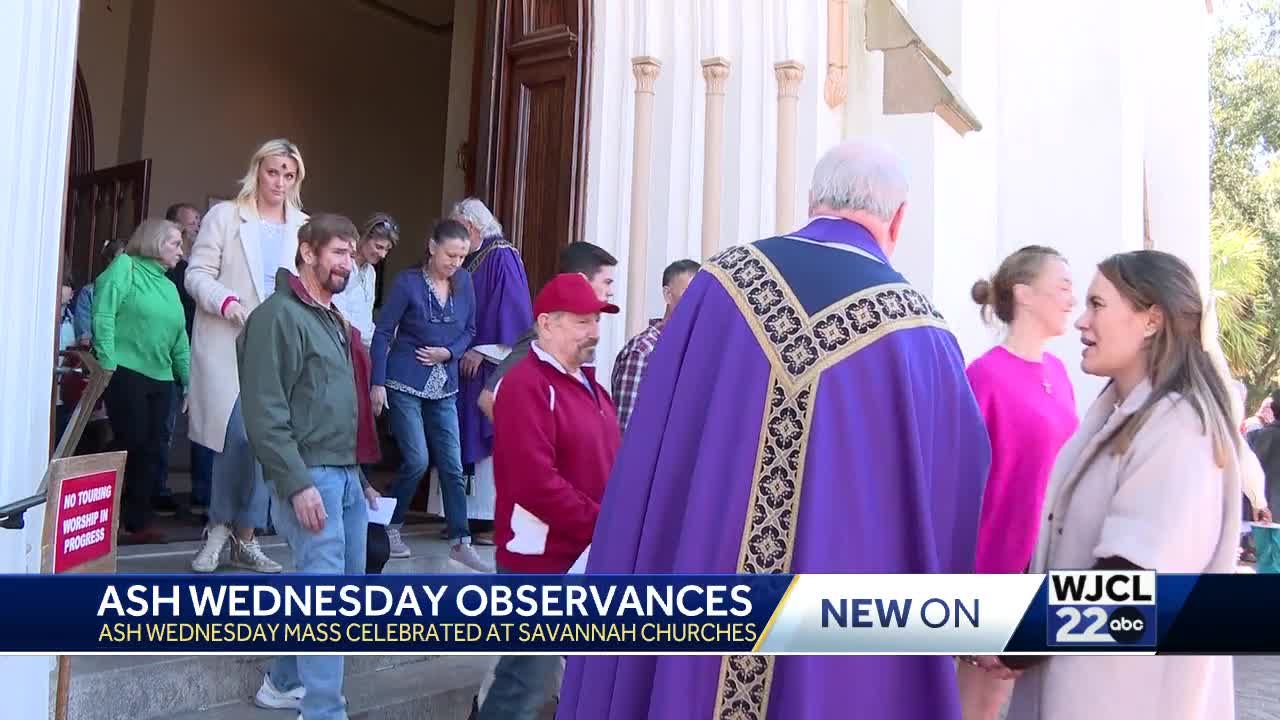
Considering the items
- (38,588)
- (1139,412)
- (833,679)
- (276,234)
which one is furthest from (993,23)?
(38,588)

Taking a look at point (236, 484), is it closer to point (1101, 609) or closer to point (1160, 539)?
point (1101, 609)

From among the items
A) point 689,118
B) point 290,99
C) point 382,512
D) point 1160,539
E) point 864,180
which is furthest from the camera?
point 290,99

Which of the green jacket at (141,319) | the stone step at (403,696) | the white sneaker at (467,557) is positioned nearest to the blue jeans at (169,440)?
the green jacket at (141,319)

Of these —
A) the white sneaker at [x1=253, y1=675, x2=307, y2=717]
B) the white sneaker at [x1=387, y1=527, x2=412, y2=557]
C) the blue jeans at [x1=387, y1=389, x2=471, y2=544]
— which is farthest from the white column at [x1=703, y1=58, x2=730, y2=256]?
the white sneaker at [x1=253, y1=675, x2=307, y2=717]

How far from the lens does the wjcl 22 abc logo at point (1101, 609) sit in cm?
221

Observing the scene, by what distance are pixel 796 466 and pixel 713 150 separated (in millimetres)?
4128

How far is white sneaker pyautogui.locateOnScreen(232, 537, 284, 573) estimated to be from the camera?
4.53 m

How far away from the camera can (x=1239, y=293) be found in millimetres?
23484

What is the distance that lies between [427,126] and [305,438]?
10.3 m

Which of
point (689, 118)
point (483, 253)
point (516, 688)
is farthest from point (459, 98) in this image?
point (516, 688)

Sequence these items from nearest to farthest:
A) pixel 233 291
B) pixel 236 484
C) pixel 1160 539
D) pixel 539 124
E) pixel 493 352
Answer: pixel 1160 539
pixel 236 484
pixel 233 291
pixel 493 352
pixel 539 124

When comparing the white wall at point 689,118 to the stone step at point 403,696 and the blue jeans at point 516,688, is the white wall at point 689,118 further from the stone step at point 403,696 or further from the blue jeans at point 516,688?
the blue jeans at point 516,688

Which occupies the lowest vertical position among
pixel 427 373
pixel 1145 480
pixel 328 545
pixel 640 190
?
pixel 328 545

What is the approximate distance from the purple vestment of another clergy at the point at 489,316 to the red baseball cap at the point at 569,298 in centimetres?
222
